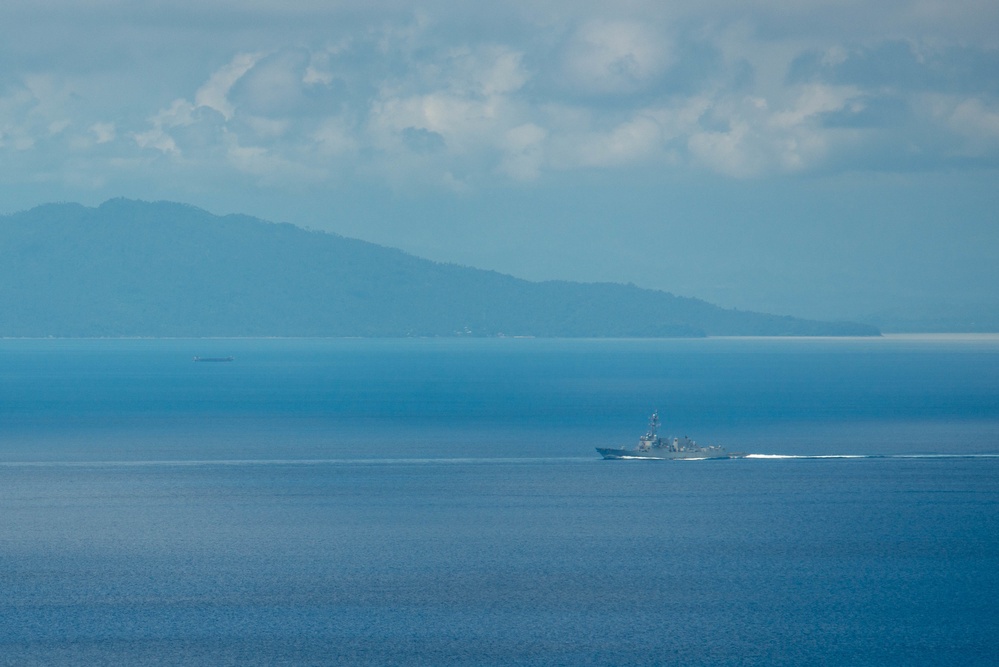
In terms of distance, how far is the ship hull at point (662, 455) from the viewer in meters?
104

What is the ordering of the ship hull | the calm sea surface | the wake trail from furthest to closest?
the ship hull → the wake trail → the calm sea surface

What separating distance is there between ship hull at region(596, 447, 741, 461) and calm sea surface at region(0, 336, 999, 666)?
5.39ft

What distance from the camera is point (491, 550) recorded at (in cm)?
6341

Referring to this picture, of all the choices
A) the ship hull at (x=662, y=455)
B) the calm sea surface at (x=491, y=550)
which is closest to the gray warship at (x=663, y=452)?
the ship hull at (x=662, y=455)

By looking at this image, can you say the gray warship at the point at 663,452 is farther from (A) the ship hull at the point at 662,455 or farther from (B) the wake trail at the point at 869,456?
(B) the wake trail at the point at 869,456

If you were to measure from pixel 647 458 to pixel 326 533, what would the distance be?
136ft

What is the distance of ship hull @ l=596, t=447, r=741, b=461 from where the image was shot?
103613 millimetres

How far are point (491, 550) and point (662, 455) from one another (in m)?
43.2

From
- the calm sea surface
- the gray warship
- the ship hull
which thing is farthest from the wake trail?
the ship hull

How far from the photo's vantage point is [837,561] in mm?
61125

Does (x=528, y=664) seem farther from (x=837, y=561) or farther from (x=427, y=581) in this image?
(x=837, y=561)

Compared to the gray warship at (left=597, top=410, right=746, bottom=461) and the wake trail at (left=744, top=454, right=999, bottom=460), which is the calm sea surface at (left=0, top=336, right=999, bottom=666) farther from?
the gray warship at (left=597, top=410, right=746, bottom=461)

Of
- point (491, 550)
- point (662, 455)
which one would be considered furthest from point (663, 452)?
point (491, 550)

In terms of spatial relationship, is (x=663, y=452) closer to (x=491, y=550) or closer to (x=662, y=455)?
(x=662, y=455)
